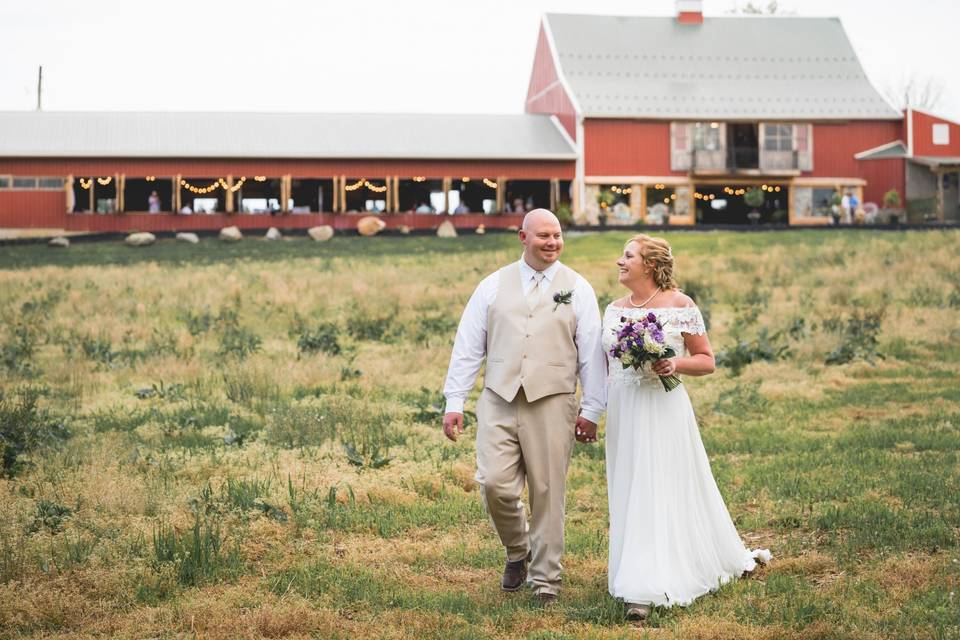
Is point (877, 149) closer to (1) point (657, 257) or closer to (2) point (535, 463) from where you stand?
(1) point (657, 257)

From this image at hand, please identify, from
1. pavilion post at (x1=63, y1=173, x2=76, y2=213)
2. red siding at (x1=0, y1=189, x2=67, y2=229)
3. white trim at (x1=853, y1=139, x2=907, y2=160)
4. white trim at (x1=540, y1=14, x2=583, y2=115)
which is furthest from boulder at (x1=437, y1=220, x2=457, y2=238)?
white trim at (x1=853, y1=139, x2=907, y2=160)

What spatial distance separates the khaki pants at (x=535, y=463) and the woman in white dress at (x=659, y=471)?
11.1 inches

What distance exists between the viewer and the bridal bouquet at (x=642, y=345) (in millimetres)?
5914

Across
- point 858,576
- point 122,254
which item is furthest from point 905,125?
point 858,576

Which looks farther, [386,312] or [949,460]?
[386,312]

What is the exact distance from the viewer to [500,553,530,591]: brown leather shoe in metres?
6.32

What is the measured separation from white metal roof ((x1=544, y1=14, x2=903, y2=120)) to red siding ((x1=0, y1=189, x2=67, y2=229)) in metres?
18.9

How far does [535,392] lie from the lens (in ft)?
19.8

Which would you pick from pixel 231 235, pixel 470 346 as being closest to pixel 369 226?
pixel 231 235

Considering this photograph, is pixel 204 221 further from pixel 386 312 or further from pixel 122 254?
pixel 386 312

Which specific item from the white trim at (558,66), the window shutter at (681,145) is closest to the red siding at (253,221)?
the white trim at (558,66)

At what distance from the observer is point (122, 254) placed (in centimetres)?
3300

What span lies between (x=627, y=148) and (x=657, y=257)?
38.6 m

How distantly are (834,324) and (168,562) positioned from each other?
13005mm
